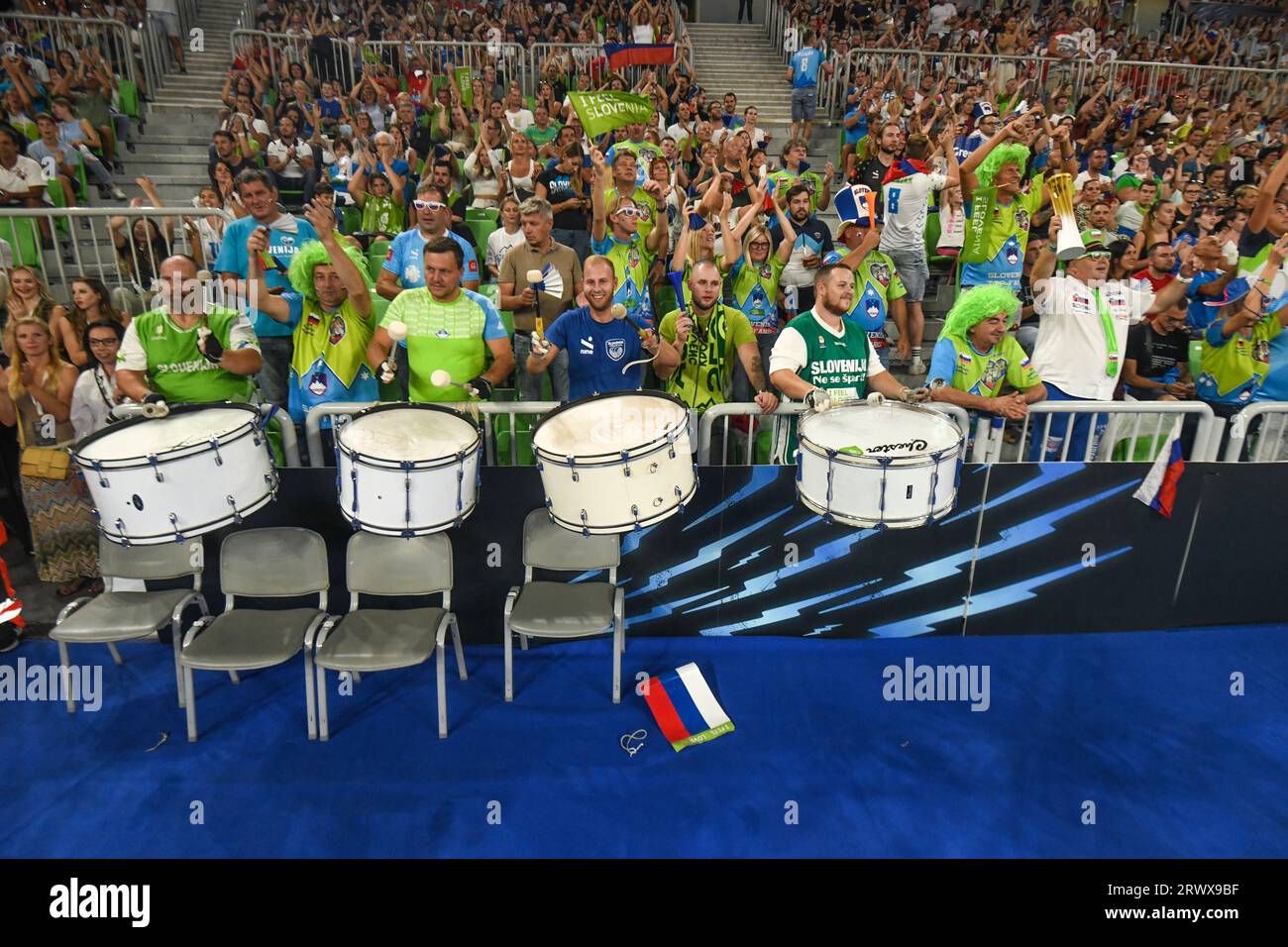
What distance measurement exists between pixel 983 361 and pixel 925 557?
123 cm

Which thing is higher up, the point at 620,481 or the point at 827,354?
the point at 827,354

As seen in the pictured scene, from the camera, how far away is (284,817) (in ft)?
12.7

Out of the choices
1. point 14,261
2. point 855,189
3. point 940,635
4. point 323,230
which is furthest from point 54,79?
point 940,635

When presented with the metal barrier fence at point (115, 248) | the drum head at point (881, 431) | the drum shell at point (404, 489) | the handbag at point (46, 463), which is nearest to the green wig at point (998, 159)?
the drum head at point (881, 431)

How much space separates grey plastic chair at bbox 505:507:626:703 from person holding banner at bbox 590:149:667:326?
158 centimetres

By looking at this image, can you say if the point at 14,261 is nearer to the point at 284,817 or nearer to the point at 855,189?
the point at 284,817

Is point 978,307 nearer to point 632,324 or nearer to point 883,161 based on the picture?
point 632,324

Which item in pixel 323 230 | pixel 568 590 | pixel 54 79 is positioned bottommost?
pixel 568 590

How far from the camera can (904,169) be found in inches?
298

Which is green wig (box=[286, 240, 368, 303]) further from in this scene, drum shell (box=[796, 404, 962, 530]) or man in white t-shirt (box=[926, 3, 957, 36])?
man in white t-shirt (box=[926, 3, 957, 36])

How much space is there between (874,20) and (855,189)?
12.0 m

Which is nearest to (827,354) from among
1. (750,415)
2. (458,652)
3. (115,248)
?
(750,415)
